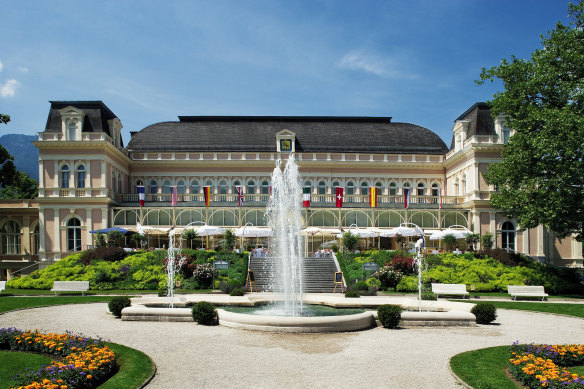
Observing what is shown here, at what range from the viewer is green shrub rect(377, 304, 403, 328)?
16.4m

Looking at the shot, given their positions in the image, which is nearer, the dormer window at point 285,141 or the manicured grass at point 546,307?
the manicured grass at point 546,307

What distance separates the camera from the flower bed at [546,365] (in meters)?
9.38

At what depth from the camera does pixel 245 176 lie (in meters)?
52.0

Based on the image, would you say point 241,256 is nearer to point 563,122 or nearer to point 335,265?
point 335,265

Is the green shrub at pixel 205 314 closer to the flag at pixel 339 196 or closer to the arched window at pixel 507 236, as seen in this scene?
the flag at pixel 339 196

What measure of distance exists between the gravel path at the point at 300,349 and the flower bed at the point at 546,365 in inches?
57.7

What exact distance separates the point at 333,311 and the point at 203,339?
6.86 metres

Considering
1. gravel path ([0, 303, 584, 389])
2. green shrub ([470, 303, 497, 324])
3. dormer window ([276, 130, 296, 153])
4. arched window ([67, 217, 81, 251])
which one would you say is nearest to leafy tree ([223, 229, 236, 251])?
arched window ([67, 217, 81, 251])

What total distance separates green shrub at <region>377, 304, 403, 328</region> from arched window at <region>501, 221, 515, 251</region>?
32198 mm

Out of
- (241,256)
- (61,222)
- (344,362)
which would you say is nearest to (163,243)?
(61,222)

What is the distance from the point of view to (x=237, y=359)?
12172 millimetres

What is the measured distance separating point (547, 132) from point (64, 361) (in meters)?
27.2

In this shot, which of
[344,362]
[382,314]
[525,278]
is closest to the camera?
[344,362]

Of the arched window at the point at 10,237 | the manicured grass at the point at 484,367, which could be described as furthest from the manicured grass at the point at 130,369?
the arched window at the point at 10,237
